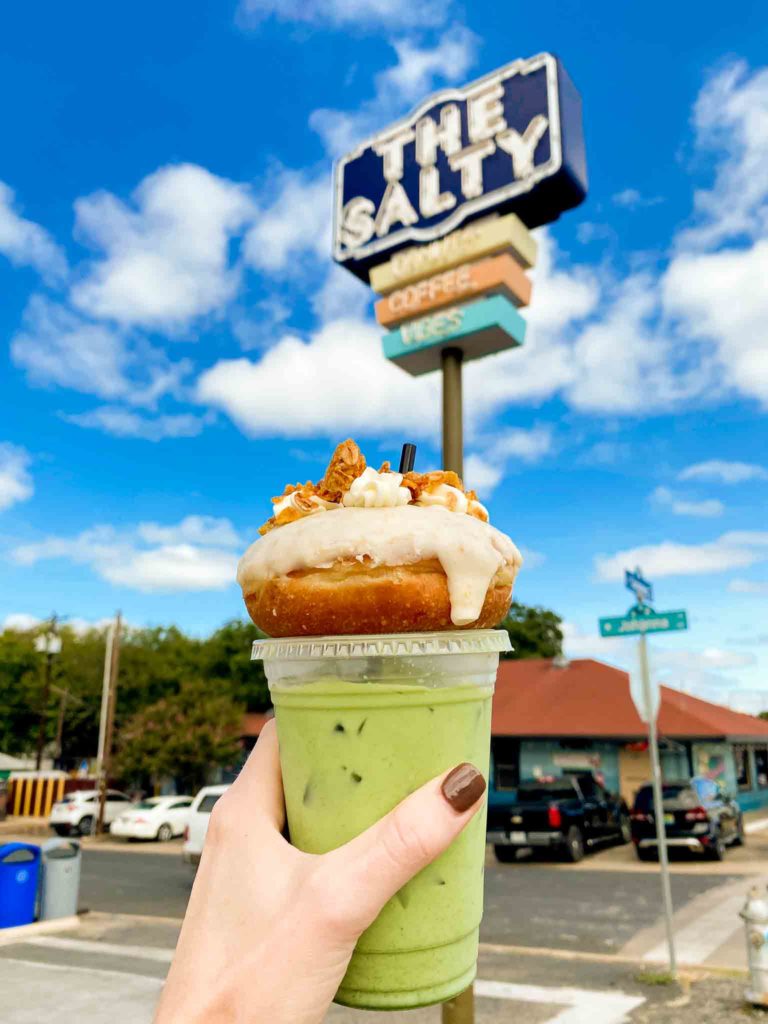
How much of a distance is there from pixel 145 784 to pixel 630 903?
27097mm

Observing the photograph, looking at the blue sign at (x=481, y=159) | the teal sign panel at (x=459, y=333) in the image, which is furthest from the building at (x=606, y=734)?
the blue sign at (x=481, y=159)

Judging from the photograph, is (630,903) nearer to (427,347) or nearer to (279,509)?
(427,347)

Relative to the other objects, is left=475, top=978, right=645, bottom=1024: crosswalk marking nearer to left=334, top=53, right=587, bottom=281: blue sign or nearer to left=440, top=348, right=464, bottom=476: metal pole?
left=440, top=348, right=464, bottom=476: metal pole

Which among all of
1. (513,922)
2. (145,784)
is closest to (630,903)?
(513,922)

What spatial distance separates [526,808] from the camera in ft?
50.1

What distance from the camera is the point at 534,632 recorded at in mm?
39594

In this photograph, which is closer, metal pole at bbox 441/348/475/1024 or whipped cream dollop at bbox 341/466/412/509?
whipped cream dollop at bbox 341/466/412/509

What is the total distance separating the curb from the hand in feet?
30.9

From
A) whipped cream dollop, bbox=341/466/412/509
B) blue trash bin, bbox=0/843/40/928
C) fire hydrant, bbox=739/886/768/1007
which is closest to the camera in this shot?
whipped cream dollop, bbox=341/466/412/509

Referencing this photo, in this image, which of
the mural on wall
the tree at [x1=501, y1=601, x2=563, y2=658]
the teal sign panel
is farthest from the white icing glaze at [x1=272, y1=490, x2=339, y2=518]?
the tree at [x1=501, y1=601, x2=563, y2=658]

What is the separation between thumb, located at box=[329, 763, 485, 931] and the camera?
1743mm

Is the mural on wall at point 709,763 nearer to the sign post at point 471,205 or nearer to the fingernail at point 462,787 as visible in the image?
the sign post at point 471,205

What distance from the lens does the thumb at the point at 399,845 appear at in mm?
1743

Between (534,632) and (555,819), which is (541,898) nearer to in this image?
(555,819)
